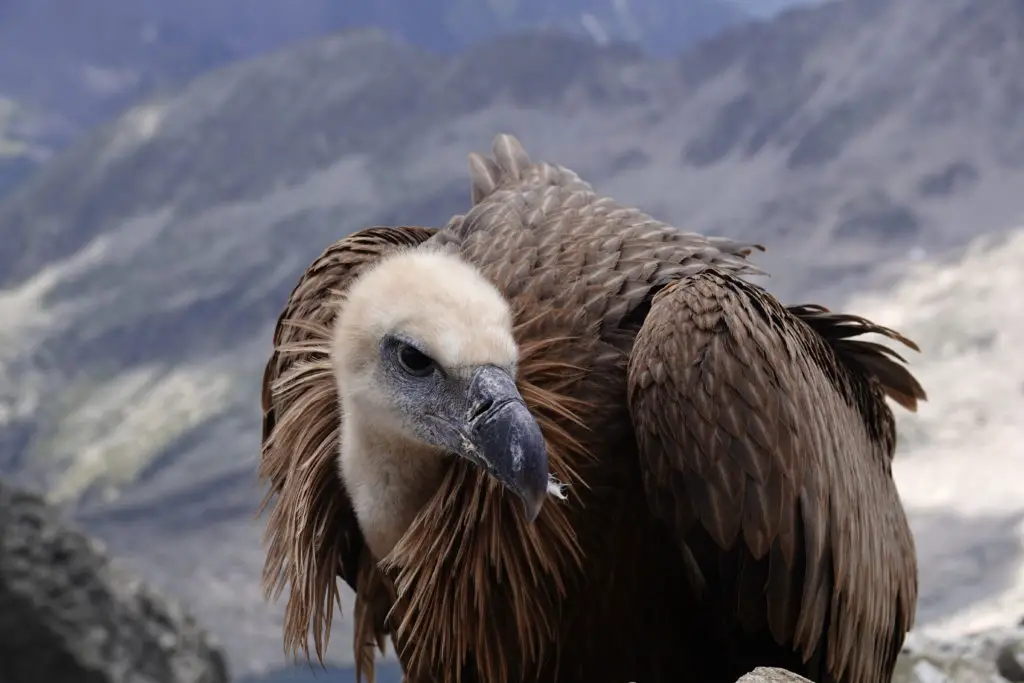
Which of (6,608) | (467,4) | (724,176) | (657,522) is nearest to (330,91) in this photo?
(467,4)

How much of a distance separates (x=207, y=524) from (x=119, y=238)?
838cm

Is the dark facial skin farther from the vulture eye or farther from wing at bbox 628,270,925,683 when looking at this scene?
wing at bbox 628,270,925,683

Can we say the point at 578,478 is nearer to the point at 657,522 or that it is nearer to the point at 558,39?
the point at 657,522

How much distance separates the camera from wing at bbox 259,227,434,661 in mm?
3094

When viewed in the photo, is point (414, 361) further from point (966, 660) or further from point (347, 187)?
point (347, 187)

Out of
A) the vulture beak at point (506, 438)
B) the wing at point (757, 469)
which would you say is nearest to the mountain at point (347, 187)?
the wing at point (757, 469)

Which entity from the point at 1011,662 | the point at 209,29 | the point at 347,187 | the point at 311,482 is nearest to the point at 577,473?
the point at 311,482

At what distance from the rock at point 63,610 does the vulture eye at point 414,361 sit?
5123mm

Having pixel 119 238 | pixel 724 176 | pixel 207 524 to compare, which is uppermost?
pixel 724 176

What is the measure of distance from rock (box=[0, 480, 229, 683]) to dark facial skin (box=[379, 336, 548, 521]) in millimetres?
5109

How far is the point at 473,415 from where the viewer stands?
99.3 inches

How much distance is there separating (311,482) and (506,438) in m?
0.83

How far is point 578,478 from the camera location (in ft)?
9.30

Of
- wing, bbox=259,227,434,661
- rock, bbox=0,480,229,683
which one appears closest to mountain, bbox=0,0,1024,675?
rock, bbox=0,480,229,683
